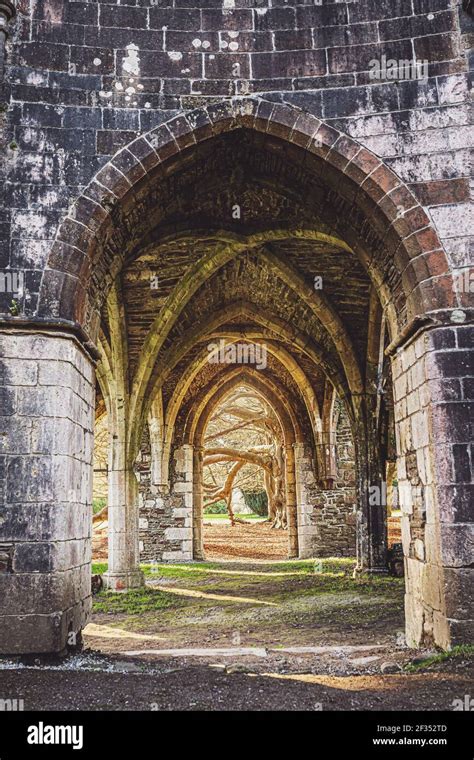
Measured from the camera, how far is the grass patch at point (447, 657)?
4141 millimetres

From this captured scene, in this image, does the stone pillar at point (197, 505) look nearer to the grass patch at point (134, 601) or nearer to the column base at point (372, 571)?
the grass patch at point (134, 601)

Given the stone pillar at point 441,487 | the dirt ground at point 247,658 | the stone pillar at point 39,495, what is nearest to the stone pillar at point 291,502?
the dirt ground at point 247,658

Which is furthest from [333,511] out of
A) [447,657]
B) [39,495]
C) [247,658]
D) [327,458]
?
[39,495]

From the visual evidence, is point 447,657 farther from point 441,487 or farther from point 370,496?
point 370,496

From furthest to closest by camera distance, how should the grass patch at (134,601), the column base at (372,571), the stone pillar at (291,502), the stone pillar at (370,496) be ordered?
the stone pillar at (291,502)
the stone pillar at (370,496)
the column base at (372,571)
the grass patch at (134,601)

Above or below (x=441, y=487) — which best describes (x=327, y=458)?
above

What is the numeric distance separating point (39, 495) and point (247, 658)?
2.16 meters

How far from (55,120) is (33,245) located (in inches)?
42.5

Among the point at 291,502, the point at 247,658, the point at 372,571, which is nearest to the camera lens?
the point at 247,658

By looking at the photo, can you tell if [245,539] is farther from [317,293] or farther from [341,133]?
[341,133]

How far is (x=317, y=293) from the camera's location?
10000 millimetres

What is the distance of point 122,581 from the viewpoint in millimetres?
9805

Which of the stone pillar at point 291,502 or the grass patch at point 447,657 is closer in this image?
the grass patch at point 447,657

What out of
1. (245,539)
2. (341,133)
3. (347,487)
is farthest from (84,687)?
(245,539)
